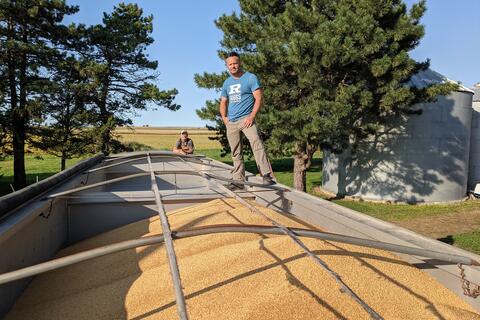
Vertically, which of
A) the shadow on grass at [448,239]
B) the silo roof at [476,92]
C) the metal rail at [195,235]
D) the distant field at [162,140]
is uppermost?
the silo roof at [476,92]

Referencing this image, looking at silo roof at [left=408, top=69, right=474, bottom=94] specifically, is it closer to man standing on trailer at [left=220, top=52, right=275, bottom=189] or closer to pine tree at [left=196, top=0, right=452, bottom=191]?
pine tree at [left=196, top=0, right=452, bottom=191]

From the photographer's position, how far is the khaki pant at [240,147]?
14.0 ft

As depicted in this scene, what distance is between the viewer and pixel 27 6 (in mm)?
15016

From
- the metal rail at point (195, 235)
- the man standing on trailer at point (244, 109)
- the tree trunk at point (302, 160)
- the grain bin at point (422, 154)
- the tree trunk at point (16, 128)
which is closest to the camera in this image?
the metal rail at point (195, 235)

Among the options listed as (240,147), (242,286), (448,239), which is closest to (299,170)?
(448,239)

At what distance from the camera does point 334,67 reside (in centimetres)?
1021

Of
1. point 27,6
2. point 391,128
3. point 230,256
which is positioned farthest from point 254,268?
point 27,6

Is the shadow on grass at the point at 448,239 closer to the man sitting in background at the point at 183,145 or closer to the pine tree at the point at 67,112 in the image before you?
the man sitting in background at the point at 183,145

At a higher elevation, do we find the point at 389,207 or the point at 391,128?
the point at 391,128

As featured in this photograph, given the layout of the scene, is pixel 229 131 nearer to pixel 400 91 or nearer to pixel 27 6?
pixel 400 91

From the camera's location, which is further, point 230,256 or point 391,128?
point 391,128

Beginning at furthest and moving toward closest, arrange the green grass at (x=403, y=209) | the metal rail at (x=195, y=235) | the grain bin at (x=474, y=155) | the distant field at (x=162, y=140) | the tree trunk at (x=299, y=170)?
1. the distant field at (x=162, y=140)
2. the grain bin at (x=474, y=155)
3. the tree trunk at (x=299, y=170)
4. the green grass at (x=403, y=209)
5. the metal rail at (x=195, y=235)

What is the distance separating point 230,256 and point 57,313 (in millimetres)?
1056

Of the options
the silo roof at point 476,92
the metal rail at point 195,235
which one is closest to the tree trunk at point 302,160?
the silo roof at point 476,92
